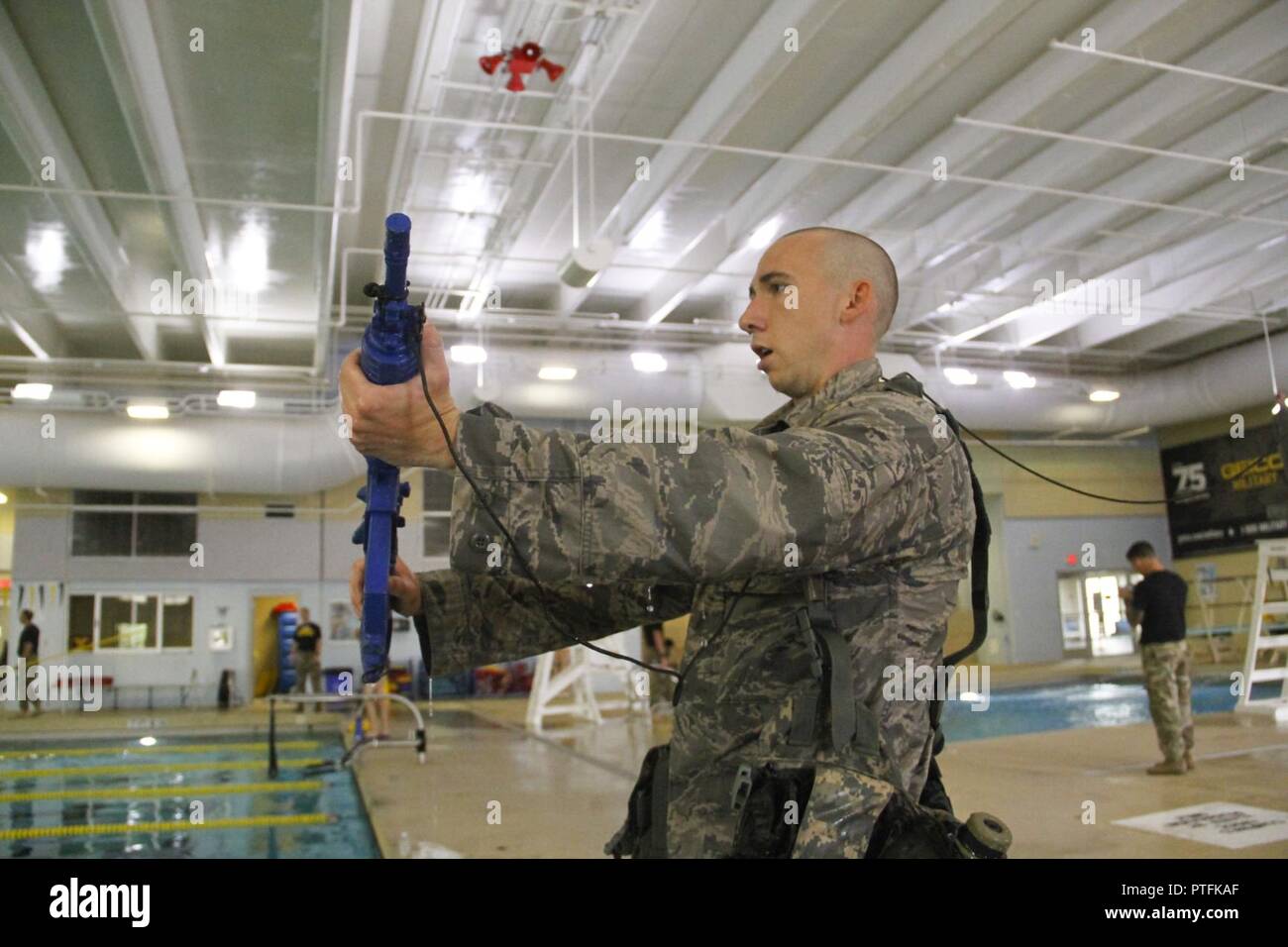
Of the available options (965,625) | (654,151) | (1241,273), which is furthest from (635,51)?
(965,625)

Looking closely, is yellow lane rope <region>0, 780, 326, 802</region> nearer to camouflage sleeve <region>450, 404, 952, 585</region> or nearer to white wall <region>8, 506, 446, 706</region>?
white wall <region>8, 506, 446, 706</region>

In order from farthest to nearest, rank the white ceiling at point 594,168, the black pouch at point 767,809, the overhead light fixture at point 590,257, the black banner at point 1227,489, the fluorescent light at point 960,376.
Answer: the black banner at point 1227,489
the fluorescent light at point 960,376
the overhead light fixture at point 590,257
the white ceiling at point 594,168
the black pouch at point 767,809

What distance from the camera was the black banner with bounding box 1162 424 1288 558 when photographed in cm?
1398

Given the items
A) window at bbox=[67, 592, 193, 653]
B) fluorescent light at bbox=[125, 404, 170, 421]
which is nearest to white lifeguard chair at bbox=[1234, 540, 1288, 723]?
fluorescent light at bbox=[125, 404, 170, 421]

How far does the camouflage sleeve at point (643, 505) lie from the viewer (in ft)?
2.76

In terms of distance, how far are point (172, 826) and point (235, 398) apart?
4685 millimetres

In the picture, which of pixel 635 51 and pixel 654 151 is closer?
pixel 635 51

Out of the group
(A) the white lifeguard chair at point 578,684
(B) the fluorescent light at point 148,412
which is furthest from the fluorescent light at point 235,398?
(A) the white lifeguard chair at point 578,684

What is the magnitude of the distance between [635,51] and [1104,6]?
3.04 meters

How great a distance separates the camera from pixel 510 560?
85cm

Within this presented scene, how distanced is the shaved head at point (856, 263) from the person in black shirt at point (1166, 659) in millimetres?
5314

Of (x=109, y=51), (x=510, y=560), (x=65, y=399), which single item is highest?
(x=109, y=51)

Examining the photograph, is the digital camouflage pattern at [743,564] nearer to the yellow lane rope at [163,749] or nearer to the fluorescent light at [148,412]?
the yellow lane rope at [163,749]

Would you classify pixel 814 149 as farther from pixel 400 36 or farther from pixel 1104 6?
pixel 400 36
